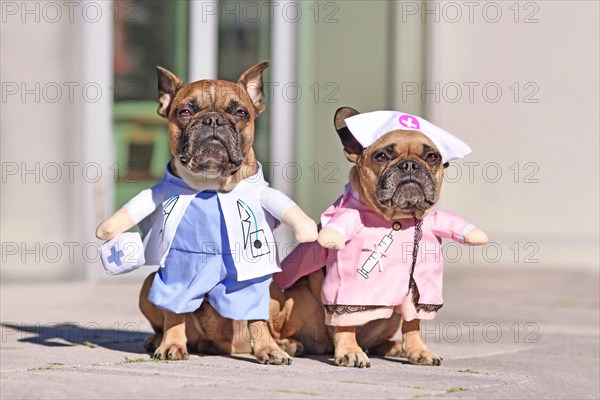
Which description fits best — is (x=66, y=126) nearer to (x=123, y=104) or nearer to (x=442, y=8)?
(x=123, y=104)

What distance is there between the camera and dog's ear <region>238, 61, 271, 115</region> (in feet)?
17.5

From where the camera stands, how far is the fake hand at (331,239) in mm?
4953

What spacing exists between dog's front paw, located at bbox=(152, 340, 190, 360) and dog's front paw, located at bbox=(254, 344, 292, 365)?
32 centimetres

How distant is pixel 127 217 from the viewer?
16.8ft

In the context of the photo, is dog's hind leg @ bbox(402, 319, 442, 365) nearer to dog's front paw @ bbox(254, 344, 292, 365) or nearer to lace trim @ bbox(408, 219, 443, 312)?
lace trim @ bbox(408, 219, 443, 312)

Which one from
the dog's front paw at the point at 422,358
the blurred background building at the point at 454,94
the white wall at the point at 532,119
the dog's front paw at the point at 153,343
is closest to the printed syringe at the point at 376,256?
the dog's front paw at the point at 422,358

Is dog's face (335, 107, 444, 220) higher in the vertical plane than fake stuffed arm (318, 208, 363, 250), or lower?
higher

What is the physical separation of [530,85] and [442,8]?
3.53 ft

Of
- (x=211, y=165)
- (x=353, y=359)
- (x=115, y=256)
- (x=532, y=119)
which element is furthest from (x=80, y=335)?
(x=532, y=119)

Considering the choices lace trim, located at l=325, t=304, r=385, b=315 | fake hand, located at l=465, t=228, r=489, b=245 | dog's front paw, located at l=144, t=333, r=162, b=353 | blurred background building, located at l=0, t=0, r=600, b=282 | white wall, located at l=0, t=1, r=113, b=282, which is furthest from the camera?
blurred background building, located at l=0, t=0, r=600, b=282

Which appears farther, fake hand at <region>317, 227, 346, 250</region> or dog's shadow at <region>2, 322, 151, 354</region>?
dog's shadow at <region>2, 322, 151, 354</region>

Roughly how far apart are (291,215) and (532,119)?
622cm

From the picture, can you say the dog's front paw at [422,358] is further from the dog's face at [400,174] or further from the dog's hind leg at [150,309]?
the dog's hind leg at [150,309]

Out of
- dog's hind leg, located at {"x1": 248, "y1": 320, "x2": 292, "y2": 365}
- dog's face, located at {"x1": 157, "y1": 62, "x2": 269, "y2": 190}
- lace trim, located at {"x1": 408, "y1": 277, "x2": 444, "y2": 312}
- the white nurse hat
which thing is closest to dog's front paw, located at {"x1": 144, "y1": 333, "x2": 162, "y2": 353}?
dog's hind leg, located at {"x1": 248, "y1": 320, "x2": 292, "y2": 365}
